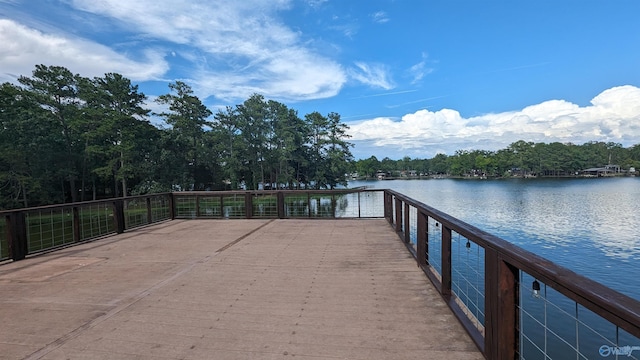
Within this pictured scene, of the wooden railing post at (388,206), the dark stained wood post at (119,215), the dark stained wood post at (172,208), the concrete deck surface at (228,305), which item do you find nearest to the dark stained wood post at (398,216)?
the concrete deck surface at (228,305)

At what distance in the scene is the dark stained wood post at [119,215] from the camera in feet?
21.7

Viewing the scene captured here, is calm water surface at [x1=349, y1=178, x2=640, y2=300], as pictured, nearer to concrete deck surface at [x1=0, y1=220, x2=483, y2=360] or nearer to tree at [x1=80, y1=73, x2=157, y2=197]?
concrete deck surface at [x1=0, y1=220, x2=483, y2=360]

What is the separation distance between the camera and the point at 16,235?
4.61 m

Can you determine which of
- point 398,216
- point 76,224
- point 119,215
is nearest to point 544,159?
point 398,216

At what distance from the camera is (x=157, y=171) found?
29.6 meters

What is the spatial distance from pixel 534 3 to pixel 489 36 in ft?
8.27

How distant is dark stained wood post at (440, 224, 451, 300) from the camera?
2.70m

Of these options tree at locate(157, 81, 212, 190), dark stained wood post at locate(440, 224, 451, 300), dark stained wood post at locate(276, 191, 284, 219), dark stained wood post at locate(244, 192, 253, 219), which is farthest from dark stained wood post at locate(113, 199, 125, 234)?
tree at locate(157, 81, 212, 190)

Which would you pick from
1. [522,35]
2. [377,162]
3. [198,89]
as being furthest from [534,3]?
[377,162]

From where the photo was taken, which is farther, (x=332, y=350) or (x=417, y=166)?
(x=417, y=166)

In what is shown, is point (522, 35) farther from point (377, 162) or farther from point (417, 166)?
point (417, 166)

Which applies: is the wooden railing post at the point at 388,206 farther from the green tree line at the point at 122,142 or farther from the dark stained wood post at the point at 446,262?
the green tree line at the point at 122,142

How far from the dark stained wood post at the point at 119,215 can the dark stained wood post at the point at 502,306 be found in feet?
22.4

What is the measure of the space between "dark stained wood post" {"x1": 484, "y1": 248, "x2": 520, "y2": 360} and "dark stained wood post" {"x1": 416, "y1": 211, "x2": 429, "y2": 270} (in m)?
1.67
